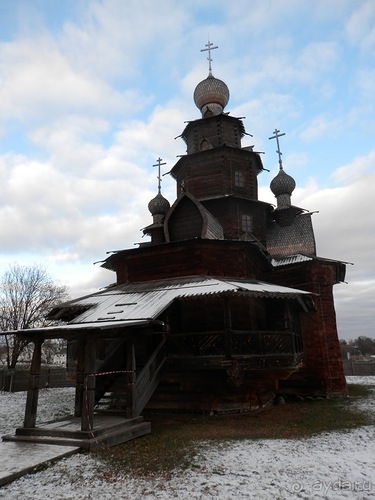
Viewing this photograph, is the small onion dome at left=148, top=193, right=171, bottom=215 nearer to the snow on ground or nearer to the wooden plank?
the wooden plank

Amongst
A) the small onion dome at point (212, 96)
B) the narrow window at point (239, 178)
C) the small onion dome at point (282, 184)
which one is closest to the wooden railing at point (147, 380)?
the narrow window at point (239, 178)

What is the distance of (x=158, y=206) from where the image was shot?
65.7ft

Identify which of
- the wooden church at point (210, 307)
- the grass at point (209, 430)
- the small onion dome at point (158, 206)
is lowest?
the grass at point (209, 430)

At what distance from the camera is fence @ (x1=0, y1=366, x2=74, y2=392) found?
20.5m

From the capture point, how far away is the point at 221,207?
16719mm

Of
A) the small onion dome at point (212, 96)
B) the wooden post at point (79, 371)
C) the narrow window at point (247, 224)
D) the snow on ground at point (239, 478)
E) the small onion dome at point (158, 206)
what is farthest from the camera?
the small onion dome at point (158, 206)

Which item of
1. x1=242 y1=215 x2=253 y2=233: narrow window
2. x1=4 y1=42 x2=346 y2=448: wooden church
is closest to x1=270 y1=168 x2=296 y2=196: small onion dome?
x1=4 y1=42 x2=346 y2=448: wooden church

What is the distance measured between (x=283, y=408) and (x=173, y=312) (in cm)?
497

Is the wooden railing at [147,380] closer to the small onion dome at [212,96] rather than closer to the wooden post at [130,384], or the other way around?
the wooden post at [130,384]

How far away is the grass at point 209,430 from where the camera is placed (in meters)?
6.21

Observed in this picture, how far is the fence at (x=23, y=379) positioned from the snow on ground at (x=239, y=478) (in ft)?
49.9

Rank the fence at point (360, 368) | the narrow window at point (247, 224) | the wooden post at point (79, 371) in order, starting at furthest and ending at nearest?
1. the fence at point (360, 368)
2. the narrow window at point (247, 224)
3. the wooden post at point (79, 371)

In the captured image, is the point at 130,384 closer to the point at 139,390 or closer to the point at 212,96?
the point at 139,390

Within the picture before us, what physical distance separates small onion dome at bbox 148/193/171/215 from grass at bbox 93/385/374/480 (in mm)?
11172
